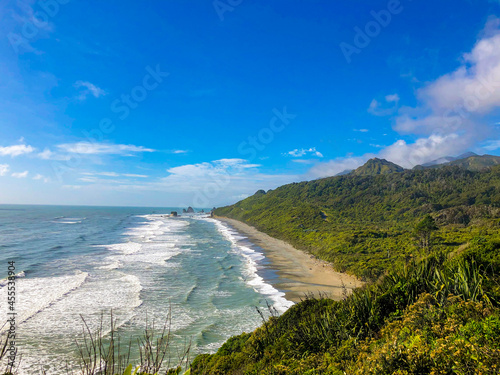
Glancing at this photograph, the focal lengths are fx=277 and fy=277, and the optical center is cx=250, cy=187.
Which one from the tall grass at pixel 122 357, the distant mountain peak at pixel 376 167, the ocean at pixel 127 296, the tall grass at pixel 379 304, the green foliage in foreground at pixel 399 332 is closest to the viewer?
the tall grass at pixel 122 357

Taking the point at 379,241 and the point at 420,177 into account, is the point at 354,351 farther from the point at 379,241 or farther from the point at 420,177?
the point at 420,177

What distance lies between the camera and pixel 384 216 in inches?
2501

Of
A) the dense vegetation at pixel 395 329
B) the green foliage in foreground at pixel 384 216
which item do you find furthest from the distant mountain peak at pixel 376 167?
the dense vegetation at pixel 395 329

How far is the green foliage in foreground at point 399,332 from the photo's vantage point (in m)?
3.97

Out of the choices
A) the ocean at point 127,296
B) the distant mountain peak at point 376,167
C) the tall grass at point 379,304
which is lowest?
the ocean at point 127,296

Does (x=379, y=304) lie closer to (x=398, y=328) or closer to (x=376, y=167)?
(x=398, y=328)

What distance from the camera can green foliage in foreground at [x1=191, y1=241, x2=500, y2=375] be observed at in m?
3.97

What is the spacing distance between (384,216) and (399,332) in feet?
210

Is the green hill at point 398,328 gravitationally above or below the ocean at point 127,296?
above

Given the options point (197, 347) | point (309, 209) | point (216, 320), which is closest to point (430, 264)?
point (197, 347)

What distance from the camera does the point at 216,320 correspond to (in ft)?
53.7

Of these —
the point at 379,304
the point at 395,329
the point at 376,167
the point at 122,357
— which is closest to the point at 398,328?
the point at 395,329

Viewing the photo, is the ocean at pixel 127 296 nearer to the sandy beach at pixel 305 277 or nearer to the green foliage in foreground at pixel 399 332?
the sandy beach at pixel 305 277

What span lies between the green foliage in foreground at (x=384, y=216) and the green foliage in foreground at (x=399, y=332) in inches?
80.8
